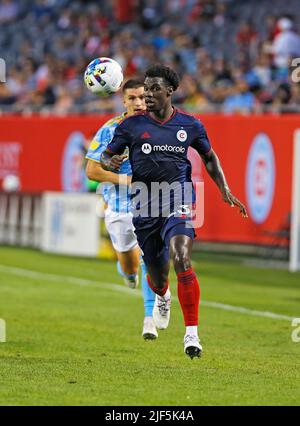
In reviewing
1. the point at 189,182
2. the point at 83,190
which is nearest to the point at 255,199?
the point at 83,190

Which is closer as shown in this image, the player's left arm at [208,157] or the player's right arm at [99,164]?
the player's left arm at [208,157]

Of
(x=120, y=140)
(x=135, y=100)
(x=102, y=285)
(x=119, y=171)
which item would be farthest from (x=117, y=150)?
(x=102, y=285)

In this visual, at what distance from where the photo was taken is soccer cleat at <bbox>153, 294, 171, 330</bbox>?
421 inches

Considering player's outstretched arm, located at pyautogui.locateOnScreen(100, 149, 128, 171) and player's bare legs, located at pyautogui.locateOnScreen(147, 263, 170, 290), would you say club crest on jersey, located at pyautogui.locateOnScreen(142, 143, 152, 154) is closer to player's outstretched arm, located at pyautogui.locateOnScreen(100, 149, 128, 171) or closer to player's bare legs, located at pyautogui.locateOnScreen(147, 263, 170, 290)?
player's outstretched arm, located at pyautogui.locateOnScreen(100, 149, 128, 171)

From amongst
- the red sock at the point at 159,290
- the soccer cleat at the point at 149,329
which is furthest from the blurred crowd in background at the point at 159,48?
the red sock at the point at 159,290

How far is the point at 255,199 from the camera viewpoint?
20.3 meters

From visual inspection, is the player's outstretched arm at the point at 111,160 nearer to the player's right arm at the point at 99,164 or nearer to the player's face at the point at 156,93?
the player's face at the point at 156,93

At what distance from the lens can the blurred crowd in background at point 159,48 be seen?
2116 centimetres

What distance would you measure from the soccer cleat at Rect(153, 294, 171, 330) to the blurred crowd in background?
9.39 meters

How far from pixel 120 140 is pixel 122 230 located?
205 centimetres

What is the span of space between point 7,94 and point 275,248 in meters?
9.69

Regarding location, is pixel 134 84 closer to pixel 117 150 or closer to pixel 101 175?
pixel 101 175

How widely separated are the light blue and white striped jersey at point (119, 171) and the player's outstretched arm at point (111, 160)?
1.40 m

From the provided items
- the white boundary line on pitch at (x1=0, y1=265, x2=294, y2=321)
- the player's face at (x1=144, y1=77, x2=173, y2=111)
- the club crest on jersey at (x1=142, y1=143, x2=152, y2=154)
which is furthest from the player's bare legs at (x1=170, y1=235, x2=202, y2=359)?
the white boundary line on pitch at (x1=0, y1=265, x2=294, y2=321)
